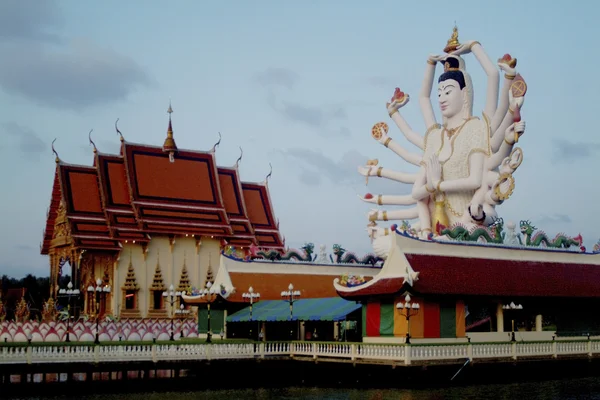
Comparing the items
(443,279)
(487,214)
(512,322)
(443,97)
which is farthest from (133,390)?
(443,97)

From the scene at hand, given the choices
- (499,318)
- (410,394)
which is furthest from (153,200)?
(410,394)

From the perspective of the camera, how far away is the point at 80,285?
46.2 m

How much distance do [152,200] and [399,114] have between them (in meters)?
17.3

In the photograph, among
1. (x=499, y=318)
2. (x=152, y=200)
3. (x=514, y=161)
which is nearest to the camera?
(x=499, y=318)

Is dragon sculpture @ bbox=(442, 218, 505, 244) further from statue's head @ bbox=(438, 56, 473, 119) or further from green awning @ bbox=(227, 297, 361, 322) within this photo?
statue's head @ bbox=(438, 56, 473, 119)

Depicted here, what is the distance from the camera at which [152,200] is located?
48625mm

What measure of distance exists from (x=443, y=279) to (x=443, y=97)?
1106cm

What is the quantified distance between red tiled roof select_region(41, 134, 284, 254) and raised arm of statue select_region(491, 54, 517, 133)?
69.8 ft

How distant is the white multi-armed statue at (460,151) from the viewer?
32.2 meters

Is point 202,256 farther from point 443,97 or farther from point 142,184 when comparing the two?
point 443,97

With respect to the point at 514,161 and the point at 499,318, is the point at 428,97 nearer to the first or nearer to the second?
the point at 514,161

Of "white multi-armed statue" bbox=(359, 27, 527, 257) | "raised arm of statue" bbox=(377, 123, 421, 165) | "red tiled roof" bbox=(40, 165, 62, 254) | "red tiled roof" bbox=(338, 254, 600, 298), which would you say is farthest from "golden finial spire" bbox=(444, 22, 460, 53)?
"red tiled roof" bbox=(40, 165, 62, 254)

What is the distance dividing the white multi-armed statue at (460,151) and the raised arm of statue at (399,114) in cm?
7

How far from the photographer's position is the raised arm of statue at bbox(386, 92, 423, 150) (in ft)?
122
